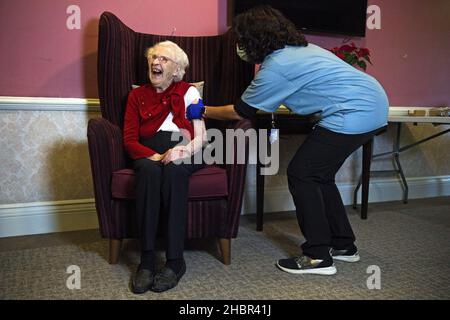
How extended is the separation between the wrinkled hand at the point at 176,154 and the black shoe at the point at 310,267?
2.11 feet

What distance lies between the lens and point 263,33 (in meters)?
1.60

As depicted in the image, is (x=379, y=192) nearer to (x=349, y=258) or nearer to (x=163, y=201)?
(x=349, y=258)

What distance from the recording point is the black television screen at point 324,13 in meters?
2.53

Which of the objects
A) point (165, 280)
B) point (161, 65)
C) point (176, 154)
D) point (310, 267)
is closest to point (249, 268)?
point (310, 267)

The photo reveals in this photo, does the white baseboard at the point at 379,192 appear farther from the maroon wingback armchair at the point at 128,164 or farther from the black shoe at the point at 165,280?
the black shoe at the point at 165,280

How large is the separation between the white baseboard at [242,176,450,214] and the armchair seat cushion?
97 centimetres

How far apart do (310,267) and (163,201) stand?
27.0 inches

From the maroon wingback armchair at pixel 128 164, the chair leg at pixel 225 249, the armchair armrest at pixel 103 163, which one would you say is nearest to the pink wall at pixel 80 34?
the maroon wingback armchair at pixel 128 164

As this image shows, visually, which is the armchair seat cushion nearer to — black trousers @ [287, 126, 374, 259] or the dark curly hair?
black trousers @ [287, 126, 374, 259]

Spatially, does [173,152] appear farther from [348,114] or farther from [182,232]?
[348,114]

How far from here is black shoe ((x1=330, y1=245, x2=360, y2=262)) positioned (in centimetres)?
185

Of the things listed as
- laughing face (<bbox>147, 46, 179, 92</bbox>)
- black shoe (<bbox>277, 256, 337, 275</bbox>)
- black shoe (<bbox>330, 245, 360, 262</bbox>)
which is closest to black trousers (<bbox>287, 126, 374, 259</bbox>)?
black shoe (<bbox>277, 256, 337, 275</bbox>)
